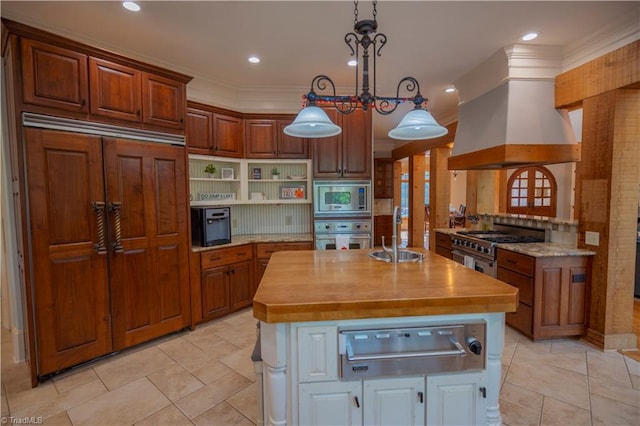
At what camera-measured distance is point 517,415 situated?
6.43 feet

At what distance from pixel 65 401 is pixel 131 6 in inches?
112

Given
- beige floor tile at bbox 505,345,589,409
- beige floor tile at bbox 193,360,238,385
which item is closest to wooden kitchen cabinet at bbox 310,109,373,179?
beige floor tile at bbox 193,360,238,385

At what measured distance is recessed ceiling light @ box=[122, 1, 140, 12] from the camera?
223 centimetres

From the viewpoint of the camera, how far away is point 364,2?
7.38ft

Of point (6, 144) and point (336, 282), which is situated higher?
point (6, 144)

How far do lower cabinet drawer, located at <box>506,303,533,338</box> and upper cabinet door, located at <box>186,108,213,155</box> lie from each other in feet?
12.1

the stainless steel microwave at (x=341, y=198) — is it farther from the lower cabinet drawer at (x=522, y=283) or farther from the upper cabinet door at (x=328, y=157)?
the lower cabinet drawer at (x=522, y=283)

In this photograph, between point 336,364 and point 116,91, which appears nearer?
point 336,364

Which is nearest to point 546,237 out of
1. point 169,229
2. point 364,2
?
point 364,2

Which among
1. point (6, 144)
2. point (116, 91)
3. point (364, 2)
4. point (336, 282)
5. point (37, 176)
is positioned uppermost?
point (364, 2)

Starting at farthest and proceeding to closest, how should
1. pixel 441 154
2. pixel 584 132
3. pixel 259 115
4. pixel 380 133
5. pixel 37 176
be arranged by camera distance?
1. pixel 380 133
2. pixel 441 154
3. pixel 259 115
4. pixel 584 132
5. pixel 37 176

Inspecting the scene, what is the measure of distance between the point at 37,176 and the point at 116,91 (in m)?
0.91

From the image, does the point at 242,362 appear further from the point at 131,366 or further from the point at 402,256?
the point at 402,256

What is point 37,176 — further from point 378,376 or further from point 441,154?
point 441,154
